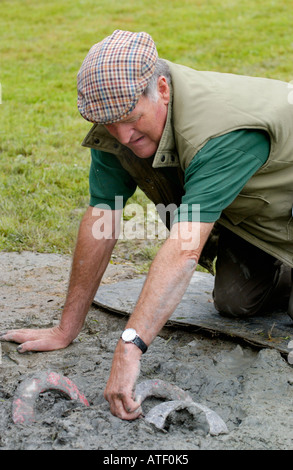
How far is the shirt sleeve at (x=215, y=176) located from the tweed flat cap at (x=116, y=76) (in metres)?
0.37

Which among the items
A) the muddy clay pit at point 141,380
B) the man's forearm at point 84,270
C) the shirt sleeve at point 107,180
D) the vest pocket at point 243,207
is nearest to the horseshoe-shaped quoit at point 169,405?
the muddy clay pit at point 141,380

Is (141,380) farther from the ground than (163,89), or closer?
closer

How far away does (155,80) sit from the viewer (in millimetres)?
2689

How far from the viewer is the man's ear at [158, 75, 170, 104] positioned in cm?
272

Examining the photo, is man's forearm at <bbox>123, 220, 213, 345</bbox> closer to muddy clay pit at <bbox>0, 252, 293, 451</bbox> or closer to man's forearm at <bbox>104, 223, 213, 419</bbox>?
man's forearm at <bbox>104, 223, 213, 419</bbox>

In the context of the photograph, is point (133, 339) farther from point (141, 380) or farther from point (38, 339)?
point (38, 339)

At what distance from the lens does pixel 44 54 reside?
11.9m

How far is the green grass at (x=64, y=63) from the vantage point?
218 inches

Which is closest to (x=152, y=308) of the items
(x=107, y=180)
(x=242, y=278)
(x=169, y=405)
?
(x=169, y=405)

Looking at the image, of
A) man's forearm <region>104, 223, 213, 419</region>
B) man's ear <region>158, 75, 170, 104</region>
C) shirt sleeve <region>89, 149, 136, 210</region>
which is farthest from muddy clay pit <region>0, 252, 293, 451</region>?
man's ear <region>158, 75, 170, 104</region>

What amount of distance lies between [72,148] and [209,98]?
4.68m

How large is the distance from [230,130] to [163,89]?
37cm

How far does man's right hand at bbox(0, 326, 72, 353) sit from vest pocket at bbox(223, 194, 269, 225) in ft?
3.53

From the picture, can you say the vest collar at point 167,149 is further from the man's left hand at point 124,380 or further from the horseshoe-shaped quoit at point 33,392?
the horseshoe-shaped quoit at point 33,392
